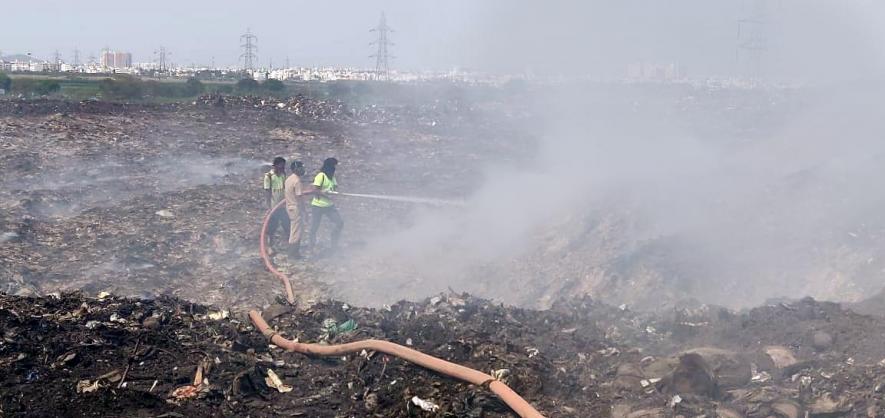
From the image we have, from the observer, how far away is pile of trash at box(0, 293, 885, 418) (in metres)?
6.23

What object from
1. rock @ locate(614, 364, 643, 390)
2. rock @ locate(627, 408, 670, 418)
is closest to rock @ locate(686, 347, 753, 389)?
rock @ locate(614, 364, 643, 390)

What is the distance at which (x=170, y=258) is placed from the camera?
1170cm

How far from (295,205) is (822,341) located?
7148 mm

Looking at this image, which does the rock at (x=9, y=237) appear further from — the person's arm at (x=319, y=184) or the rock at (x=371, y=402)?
the rock at (x=371, y=402)

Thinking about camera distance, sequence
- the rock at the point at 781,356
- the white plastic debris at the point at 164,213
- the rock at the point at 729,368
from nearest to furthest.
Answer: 1. the rock at the point at 729,368
2. the rock at the point at 781,356
3. the white plastic debris at the point at 164,213

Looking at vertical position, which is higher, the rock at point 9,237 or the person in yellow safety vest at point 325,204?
the person in yellow safety vest at point 325,204

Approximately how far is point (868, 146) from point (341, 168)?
10.2 metres

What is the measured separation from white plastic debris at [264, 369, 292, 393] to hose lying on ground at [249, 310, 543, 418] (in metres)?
0.53

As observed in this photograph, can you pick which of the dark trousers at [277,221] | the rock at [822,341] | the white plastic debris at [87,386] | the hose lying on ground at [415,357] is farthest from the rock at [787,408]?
the dark trousers at [277,221]

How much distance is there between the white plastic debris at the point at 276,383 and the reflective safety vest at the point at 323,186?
5450 millimetres

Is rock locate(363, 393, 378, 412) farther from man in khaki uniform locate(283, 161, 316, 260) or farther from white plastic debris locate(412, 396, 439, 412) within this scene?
man in khaki uniform locate(283, 161, 316, 260)

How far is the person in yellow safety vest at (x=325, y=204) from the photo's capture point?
1211 centimetres

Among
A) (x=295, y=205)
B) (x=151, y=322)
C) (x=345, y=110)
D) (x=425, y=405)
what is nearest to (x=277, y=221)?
(x=295, y=205)

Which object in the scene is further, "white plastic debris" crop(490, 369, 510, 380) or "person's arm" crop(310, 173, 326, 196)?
"person's arm" crop(310, 173, 326, 196)
